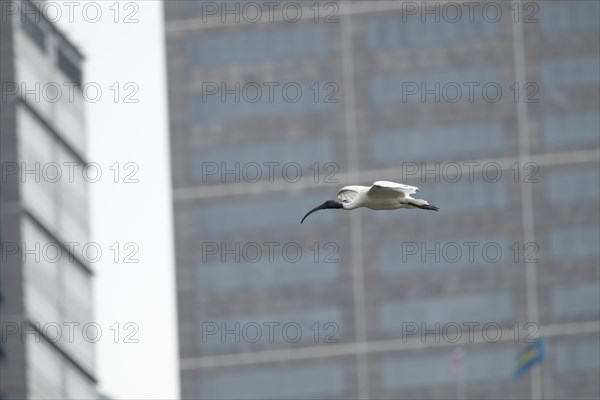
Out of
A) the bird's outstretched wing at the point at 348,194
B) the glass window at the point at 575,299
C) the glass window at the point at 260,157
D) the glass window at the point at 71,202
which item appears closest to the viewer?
the bird's outstretched wing at the point at 348,194

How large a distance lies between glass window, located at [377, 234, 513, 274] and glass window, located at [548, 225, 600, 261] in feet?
10.5

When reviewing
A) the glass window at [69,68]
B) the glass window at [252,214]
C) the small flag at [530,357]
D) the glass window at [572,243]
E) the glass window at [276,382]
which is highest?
the glass window at [69,68]

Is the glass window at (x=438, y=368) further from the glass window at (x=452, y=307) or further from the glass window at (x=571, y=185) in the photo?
the glass window at (x=571, y=185)

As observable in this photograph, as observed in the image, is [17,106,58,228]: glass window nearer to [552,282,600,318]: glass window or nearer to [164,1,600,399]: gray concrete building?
[164,1,600,399]: gray concrete building

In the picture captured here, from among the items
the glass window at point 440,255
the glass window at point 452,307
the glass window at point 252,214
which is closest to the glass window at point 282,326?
the glass window at point 452,307

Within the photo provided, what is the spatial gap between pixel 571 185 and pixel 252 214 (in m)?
21.6

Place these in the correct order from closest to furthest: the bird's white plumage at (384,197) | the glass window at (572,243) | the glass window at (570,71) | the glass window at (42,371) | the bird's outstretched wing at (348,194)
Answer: the bird's white plumage at (384,197)
the bird's outstretched wing at (348,194)
the glass window at (42,371)
the glass window at (570,71)
the glass window at (572,243)

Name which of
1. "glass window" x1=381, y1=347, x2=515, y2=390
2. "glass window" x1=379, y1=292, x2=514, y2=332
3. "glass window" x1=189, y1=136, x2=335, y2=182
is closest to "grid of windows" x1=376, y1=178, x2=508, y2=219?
"glass window" x1=379, y1=292, x2=514, y2=332

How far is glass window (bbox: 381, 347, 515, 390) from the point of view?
144 metres

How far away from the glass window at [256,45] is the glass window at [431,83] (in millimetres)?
4691

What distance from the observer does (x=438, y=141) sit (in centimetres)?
14688

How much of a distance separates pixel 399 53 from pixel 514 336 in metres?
20.5

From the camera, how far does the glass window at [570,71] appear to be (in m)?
144

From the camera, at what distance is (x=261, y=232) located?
147 m
